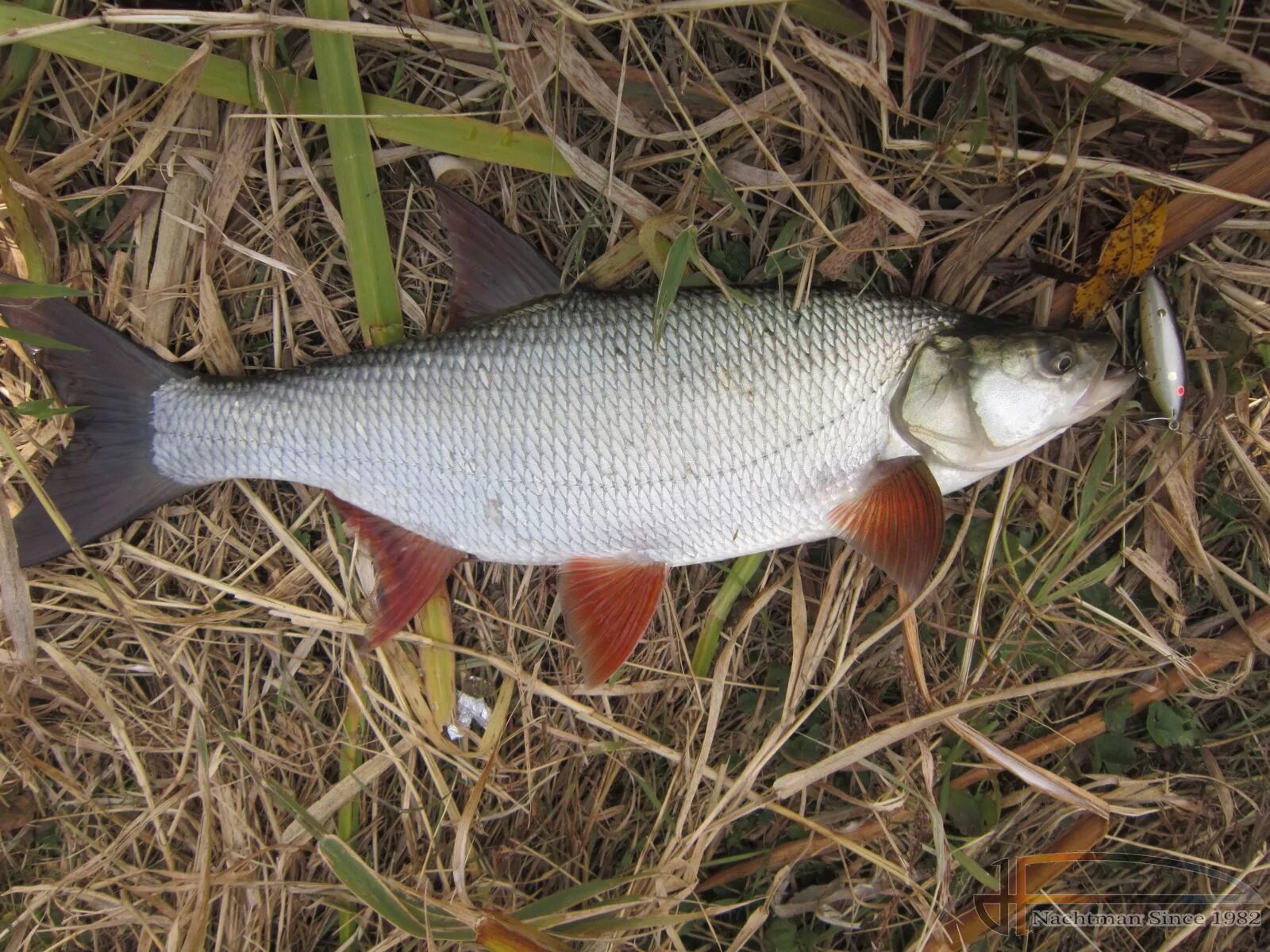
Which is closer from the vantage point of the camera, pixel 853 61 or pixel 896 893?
pixel 853 61

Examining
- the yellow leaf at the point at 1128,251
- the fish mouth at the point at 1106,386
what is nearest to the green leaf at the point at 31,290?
the fish mouth at the point at 1106,386

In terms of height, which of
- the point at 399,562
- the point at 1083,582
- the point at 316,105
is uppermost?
the point at 316,105

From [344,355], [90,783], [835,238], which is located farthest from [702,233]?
[90,783]

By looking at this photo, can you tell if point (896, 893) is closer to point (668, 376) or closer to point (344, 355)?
point (668, 376)

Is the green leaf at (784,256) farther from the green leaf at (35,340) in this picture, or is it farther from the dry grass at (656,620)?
the green leaf at (35,340)

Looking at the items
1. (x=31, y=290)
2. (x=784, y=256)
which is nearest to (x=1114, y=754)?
(x=784, y=256)

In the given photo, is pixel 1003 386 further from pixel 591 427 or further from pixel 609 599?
pixel 609 599
